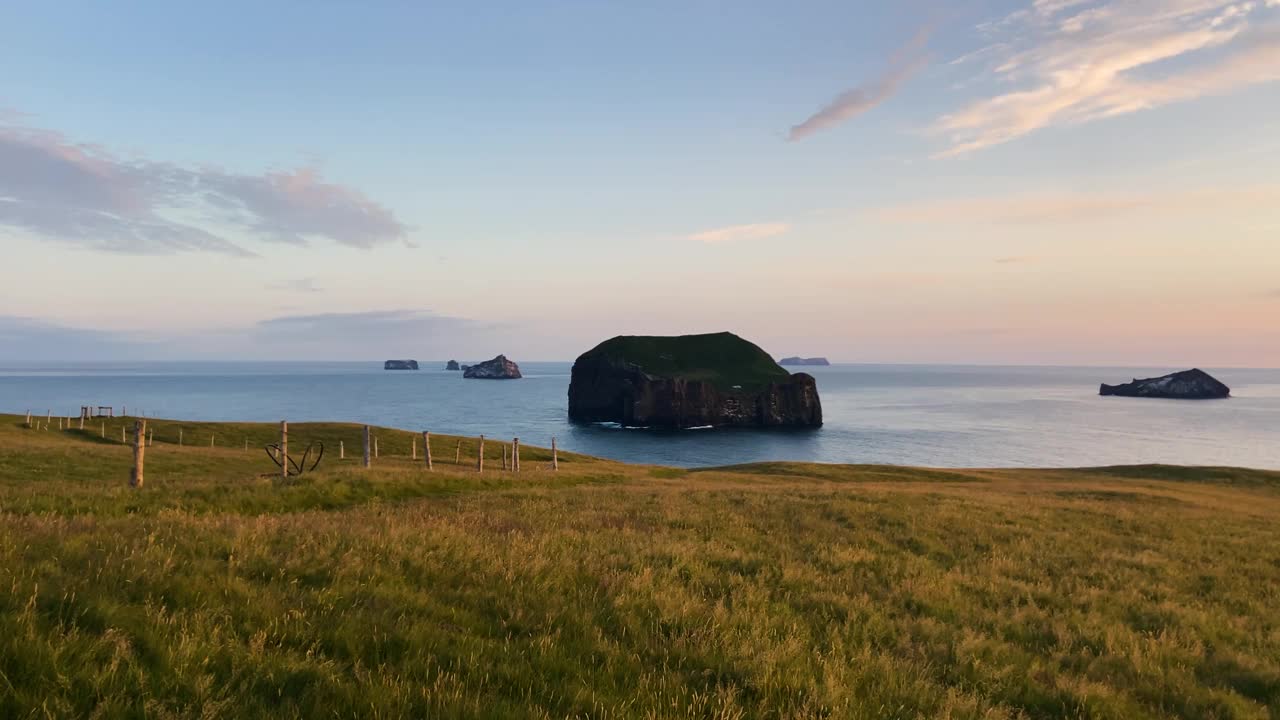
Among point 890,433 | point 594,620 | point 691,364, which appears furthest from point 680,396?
point 594,620

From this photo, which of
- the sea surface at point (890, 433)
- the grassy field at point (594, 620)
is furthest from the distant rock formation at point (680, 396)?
the grassy field at point (594, 620)

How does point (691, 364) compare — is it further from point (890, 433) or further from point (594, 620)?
point (594, 620)

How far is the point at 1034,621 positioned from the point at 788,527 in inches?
299

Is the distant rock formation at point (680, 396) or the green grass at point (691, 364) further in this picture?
the green grass at point (691, 364)

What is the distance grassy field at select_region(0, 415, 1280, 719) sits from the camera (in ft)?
15.4

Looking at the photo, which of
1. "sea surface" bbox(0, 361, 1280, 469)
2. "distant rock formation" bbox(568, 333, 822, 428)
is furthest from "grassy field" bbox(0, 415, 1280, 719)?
"distant rock formation" bbox(568, 333, 822, 428)

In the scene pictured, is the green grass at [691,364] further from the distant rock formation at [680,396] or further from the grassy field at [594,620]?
the grassy field at [594,620]

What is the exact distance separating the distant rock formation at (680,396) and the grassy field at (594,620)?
145 meters

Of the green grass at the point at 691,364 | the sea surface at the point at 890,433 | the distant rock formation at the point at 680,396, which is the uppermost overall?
the green grass at the point at 691,364

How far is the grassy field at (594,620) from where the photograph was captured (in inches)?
185

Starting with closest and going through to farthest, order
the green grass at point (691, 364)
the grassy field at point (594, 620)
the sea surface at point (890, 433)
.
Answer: the grassy field at point (594, 620), the sea surface at point (890, 433), the green grass at point (691, 364)

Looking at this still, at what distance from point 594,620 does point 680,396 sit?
155m

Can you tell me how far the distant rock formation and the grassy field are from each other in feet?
476

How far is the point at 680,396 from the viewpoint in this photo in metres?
162
